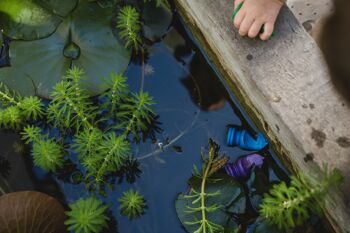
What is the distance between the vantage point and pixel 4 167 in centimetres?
212

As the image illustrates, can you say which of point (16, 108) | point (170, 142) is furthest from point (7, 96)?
point (170, 142)

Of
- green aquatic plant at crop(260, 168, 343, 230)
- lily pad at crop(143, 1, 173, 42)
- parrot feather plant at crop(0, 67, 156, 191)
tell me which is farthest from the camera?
lily pad at crop(143, 1, 173, 42)

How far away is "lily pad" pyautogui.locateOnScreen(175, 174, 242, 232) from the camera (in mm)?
1920

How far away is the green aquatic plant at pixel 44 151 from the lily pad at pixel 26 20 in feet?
1.64

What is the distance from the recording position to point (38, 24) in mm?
2105

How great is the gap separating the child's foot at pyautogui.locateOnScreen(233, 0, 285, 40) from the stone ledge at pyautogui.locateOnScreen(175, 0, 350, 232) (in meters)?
0.04

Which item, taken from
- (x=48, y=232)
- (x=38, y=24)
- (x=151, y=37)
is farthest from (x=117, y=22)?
(x=48, y=232)

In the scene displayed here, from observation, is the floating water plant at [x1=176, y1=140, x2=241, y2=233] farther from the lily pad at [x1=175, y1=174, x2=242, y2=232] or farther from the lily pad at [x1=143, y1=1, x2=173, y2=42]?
the lily pad at [x1=143, y1=1, x2=173, y2=42]

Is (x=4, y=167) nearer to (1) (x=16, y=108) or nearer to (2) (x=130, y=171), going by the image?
(1) (x=16, y=108)

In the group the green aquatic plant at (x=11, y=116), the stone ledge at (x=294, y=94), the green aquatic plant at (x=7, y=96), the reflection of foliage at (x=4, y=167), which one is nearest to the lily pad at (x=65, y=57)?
the green aquatic plant at (x=7, y=96)

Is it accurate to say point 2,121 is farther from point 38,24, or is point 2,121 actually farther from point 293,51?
point 293,51

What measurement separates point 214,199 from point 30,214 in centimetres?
82

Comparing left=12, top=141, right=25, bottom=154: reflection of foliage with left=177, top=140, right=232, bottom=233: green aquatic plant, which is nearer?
left=177, top=140, right=232, bottom=233: green aquatic plant

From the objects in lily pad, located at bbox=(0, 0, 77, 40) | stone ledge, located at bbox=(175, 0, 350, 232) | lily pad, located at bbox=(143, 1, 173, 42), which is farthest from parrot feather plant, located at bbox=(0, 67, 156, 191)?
stone ledge, located at bbox=(175, 0, 350, 232)
